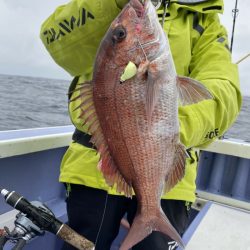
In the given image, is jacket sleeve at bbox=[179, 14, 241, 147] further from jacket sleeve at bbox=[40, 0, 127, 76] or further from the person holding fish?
jacket sleeve at bbox=[40, 0, 127, 76]

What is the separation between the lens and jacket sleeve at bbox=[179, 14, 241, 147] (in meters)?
1.53

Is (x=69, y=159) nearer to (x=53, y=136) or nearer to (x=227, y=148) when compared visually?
(x=53, y=136)

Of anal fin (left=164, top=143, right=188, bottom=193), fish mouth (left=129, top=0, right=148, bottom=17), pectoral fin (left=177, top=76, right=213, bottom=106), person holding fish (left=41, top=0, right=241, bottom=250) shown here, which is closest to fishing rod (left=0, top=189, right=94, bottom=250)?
person holding fish (left=41, top=0, right=241, bottom=250)

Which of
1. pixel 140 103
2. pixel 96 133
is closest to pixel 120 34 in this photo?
pixel 140 103

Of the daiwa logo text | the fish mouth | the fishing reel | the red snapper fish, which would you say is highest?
the fish mouth

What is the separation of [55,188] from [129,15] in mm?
2102

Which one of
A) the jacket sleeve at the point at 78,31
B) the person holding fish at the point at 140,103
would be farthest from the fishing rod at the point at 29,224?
the jacket sleeve at the point at 78,31

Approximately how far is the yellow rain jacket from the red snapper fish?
0.50ft

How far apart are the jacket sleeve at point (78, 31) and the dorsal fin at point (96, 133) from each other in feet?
1.19

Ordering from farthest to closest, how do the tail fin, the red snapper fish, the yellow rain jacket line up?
the yellow rain jacket
the tail fin
the red snapper fish

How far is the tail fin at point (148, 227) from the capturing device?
1.48 meters

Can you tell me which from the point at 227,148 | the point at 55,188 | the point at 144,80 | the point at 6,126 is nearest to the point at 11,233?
the point at 144,80

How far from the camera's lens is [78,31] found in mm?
1675

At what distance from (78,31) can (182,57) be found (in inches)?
20.1
